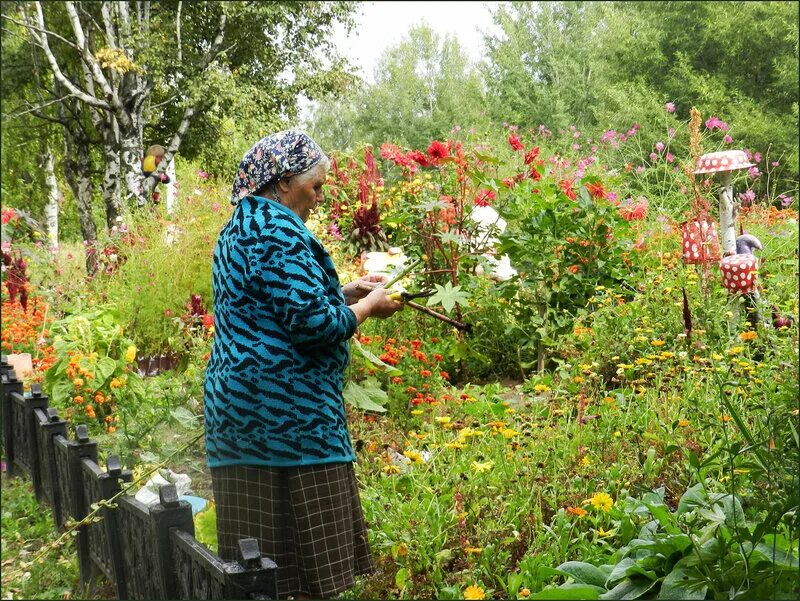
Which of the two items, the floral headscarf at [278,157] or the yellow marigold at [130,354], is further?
the yellow marigold at [130,354]

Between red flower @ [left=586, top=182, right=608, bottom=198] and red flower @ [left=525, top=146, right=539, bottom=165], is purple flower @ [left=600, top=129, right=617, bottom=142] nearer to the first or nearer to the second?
red flower @ [left=525, top=146, right=539, bottom=165]

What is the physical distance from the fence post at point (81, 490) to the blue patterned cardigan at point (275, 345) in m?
1.09

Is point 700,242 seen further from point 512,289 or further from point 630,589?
point 630,589

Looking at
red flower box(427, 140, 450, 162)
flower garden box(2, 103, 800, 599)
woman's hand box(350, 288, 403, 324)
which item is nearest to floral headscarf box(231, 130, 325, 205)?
woman's hand box(350, 288, 403, 324)

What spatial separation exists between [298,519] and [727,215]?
1756 millimetres

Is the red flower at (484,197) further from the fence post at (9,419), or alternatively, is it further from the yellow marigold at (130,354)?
the fence post at (9,419)

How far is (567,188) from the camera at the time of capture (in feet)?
14.6

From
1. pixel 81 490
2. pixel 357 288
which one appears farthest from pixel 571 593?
pixel 81 490

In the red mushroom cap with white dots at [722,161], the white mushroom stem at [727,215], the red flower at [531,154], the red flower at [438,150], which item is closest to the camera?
the red mushroom cap with white dots at [722,161]

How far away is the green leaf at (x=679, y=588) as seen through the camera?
5.79ft

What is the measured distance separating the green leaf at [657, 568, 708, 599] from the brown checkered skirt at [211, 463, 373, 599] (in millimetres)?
671

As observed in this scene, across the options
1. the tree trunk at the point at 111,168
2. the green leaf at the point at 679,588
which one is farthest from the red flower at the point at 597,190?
the green leaf at the point at 679,588

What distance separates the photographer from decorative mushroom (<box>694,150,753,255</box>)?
251 cm

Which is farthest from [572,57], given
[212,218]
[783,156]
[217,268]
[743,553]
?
[212,218]
